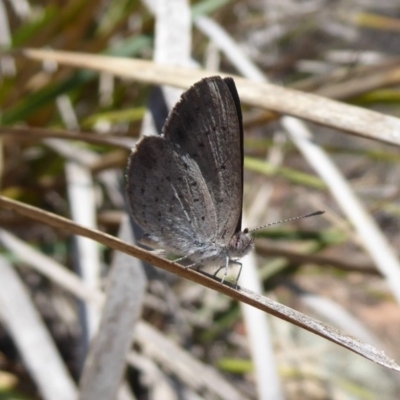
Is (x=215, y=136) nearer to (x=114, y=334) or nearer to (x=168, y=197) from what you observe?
(x=168, y=197)

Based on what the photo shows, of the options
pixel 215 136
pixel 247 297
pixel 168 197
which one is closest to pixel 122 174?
pixel 168 197

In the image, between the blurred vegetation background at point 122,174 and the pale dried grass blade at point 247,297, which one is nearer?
the pale dried grass blade at point 247,297

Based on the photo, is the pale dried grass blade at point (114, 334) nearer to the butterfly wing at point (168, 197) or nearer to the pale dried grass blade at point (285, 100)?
the butterfly wing at point (168, 197)

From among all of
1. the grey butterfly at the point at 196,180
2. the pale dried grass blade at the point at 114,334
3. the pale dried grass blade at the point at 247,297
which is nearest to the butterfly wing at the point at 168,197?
the grey butterfly at the point at 196,180

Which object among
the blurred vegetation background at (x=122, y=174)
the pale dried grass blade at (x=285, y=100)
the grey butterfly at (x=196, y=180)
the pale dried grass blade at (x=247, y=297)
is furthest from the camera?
the blurred vegetation background at (x=122, y=174)

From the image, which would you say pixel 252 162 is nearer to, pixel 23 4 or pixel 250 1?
pixel 23 4

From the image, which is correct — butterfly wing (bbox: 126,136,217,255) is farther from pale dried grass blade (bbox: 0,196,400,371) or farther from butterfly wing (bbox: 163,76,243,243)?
pale dried grass blade (bbox: 0,196,400,371)

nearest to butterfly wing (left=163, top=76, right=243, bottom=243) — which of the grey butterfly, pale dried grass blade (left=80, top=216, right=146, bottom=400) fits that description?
the grey butterfly
